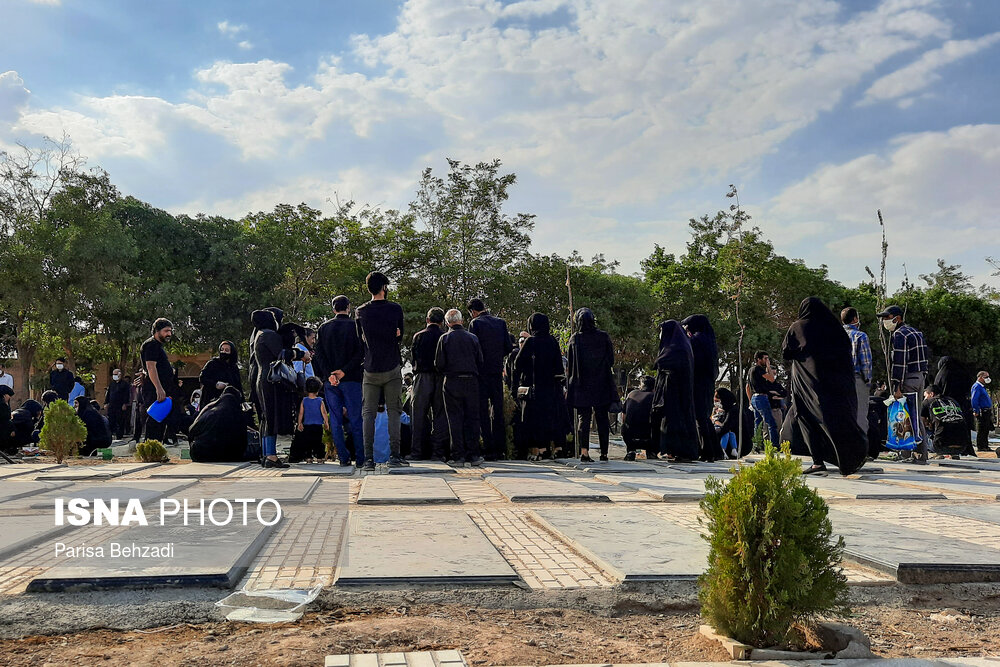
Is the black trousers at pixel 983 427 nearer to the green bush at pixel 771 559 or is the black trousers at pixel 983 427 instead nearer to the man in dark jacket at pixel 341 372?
the man in dark jacket at pixel 341 372

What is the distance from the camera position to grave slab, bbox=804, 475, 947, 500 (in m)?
6.43

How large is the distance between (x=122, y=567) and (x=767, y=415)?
10.8m

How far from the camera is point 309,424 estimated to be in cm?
1036

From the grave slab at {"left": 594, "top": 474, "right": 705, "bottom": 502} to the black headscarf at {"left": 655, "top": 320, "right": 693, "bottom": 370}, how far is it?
90.2 inches

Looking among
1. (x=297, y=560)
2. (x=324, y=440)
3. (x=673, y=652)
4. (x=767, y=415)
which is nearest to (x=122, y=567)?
(x=297, y=560)

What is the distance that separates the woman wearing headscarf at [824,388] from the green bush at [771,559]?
5.98 meters

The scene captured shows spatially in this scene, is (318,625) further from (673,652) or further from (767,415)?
(767,415)

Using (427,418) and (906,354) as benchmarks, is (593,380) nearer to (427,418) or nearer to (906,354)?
(427,418)

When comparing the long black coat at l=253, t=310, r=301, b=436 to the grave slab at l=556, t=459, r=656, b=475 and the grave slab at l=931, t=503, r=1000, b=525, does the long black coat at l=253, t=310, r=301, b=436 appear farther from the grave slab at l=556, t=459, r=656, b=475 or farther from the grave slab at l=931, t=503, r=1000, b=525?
the grave slab at l=931, t=503, r=1000, b=525

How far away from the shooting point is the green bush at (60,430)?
981 centimetres

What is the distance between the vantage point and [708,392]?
11.4 m

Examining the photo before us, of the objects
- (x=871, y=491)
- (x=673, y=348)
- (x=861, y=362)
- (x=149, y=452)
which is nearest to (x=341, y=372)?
(x=149, y=452)

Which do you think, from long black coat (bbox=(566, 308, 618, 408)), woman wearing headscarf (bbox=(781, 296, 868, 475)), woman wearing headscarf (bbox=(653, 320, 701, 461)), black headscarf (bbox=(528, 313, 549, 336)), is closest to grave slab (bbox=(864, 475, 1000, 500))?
woman wearing headscarf (bbox=(781, 296, 868, 475))

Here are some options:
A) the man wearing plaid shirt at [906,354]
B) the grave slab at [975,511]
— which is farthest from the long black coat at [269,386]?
the man wearing plaid shirt at [906,354]
